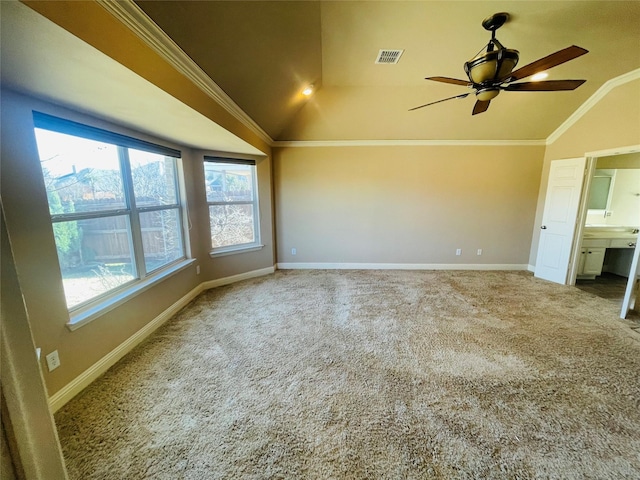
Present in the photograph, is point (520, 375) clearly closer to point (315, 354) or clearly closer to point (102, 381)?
point (315, 354)

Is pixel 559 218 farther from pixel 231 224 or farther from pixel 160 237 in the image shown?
pixel 160 237

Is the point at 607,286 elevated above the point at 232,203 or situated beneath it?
situated beneath

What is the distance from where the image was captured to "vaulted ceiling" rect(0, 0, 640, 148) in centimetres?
140

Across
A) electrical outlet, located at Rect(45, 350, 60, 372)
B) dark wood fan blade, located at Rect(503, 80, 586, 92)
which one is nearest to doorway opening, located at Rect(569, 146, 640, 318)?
dark wood fan blade, located at Rect(503, 80, 586, 92)

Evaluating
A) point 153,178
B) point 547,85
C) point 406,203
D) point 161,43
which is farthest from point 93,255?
point 406,203

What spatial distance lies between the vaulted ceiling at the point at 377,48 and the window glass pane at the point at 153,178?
1.22m

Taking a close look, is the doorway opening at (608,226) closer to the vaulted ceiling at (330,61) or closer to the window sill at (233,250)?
the vaulted ceiling at (330,61)

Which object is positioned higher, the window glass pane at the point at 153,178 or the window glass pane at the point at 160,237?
the window glass pane at the point at 153,178

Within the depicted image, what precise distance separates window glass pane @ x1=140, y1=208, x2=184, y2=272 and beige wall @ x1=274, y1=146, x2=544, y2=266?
70.9 inches

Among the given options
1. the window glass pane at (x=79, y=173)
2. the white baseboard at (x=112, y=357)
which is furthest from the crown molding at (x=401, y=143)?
the white baseboard at (x=112, y=357)

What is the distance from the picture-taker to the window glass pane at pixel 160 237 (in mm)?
2812

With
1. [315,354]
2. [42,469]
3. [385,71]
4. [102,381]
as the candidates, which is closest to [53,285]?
[102,381]

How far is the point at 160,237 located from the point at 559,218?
5925mm

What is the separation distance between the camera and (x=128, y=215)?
2527 mm
